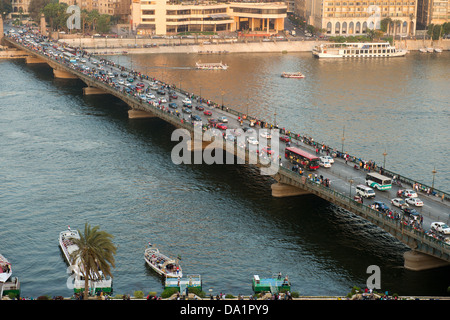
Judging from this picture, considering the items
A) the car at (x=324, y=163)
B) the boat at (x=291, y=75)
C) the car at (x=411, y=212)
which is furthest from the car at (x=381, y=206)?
the boat at (x=291, y=75)

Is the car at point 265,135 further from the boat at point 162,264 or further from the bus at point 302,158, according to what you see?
the boat at point 162,264

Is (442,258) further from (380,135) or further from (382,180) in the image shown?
(380,135)

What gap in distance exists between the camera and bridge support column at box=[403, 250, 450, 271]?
71.2m

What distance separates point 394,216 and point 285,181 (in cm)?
1933

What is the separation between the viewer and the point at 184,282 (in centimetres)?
6906

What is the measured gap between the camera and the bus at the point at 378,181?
83.1 m

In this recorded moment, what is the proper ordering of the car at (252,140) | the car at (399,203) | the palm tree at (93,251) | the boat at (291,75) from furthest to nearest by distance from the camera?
the boat at (291,75) < the car at (252,140) < the car at (399,203) < the palm tree at (93,251)

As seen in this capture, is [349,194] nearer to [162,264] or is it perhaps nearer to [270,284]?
[270,284]

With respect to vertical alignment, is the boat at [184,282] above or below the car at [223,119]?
below

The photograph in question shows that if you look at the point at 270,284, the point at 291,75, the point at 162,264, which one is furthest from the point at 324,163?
the point at 291,75

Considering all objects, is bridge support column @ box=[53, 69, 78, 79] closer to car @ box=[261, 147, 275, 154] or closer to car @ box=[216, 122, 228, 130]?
car @ box=[216, 122, 228, 130]

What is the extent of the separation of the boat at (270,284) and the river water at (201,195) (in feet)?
3.57

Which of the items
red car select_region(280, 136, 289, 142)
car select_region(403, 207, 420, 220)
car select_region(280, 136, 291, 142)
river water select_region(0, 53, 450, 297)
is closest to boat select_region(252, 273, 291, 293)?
river water select_region(0, 53, 450, 297)
